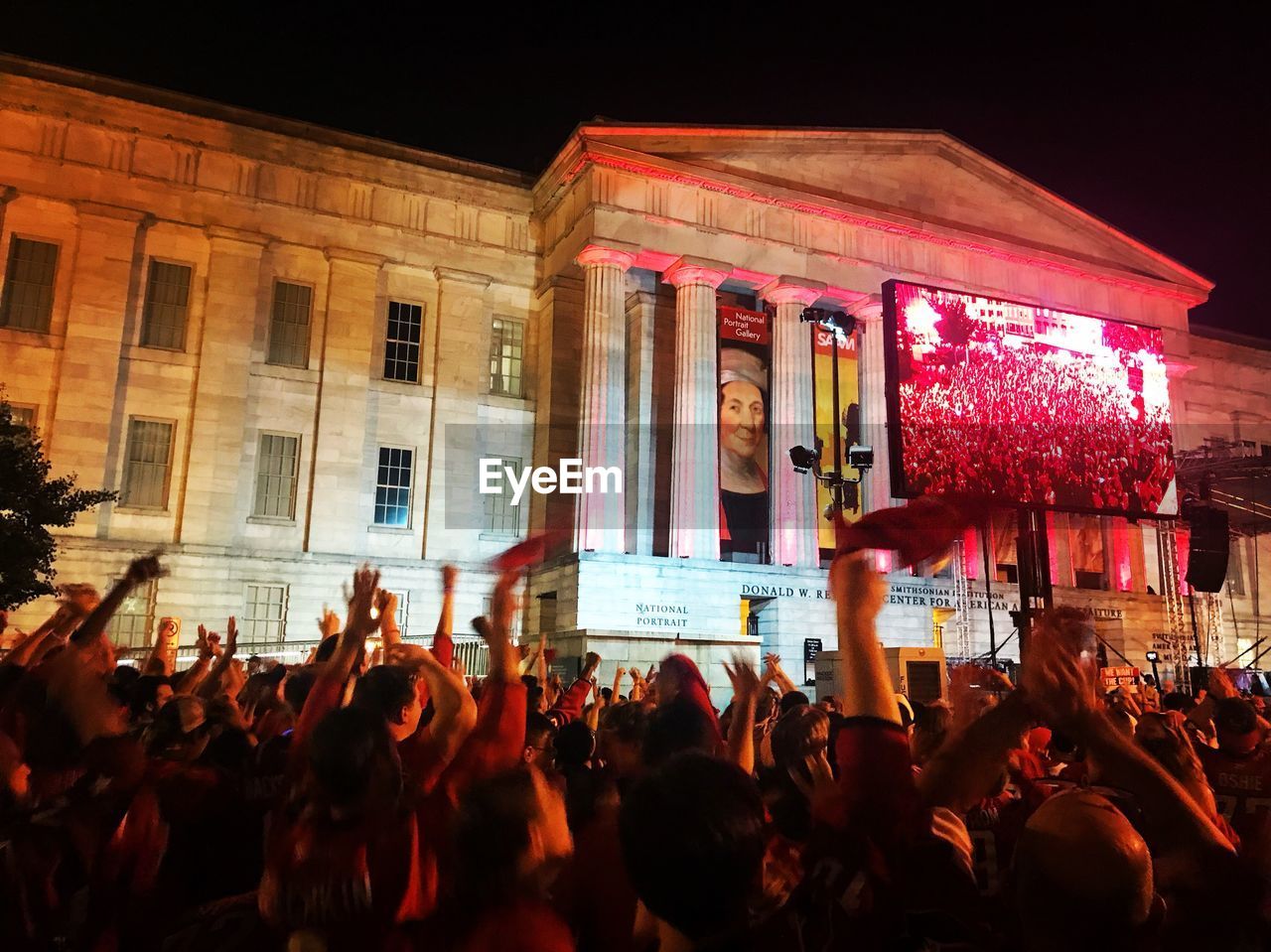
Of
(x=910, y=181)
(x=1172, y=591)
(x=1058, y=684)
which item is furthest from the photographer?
(x=910, y=181)

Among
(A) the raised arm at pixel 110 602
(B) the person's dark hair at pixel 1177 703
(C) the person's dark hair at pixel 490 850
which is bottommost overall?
(B) the person's dark hair at pixel 1177 703

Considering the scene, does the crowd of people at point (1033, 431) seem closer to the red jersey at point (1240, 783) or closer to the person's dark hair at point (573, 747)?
the red jersey at point (1240, 783)

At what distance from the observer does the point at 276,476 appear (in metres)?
26.1

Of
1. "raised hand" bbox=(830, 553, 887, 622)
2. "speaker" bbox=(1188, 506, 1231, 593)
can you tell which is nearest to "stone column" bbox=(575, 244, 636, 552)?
"speaker" bbox=(1188, 506, 1231, 593)

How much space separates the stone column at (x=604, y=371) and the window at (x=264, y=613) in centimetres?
854

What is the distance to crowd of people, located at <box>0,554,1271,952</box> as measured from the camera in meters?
2.14

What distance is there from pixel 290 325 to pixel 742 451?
14297mm

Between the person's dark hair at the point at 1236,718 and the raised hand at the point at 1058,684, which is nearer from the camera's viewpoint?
the raised hand at the point at 1058,684

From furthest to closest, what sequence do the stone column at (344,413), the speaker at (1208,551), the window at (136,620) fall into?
1. the stone column at (344,413)
2. the window at (136,620)
3. the speaker at (1208,551)

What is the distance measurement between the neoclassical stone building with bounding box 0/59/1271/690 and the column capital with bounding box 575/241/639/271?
0.12 meters

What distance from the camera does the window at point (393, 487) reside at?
27203 mm

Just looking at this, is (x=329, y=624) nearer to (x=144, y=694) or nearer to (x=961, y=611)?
(x=144, y=694)

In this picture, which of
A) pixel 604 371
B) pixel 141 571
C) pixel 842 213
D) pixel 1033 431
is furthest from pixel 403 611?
pixel 141 571

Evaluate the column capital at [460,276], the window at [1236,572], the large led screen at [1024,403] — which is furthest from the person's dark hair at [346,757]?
the window at [1236,572]
